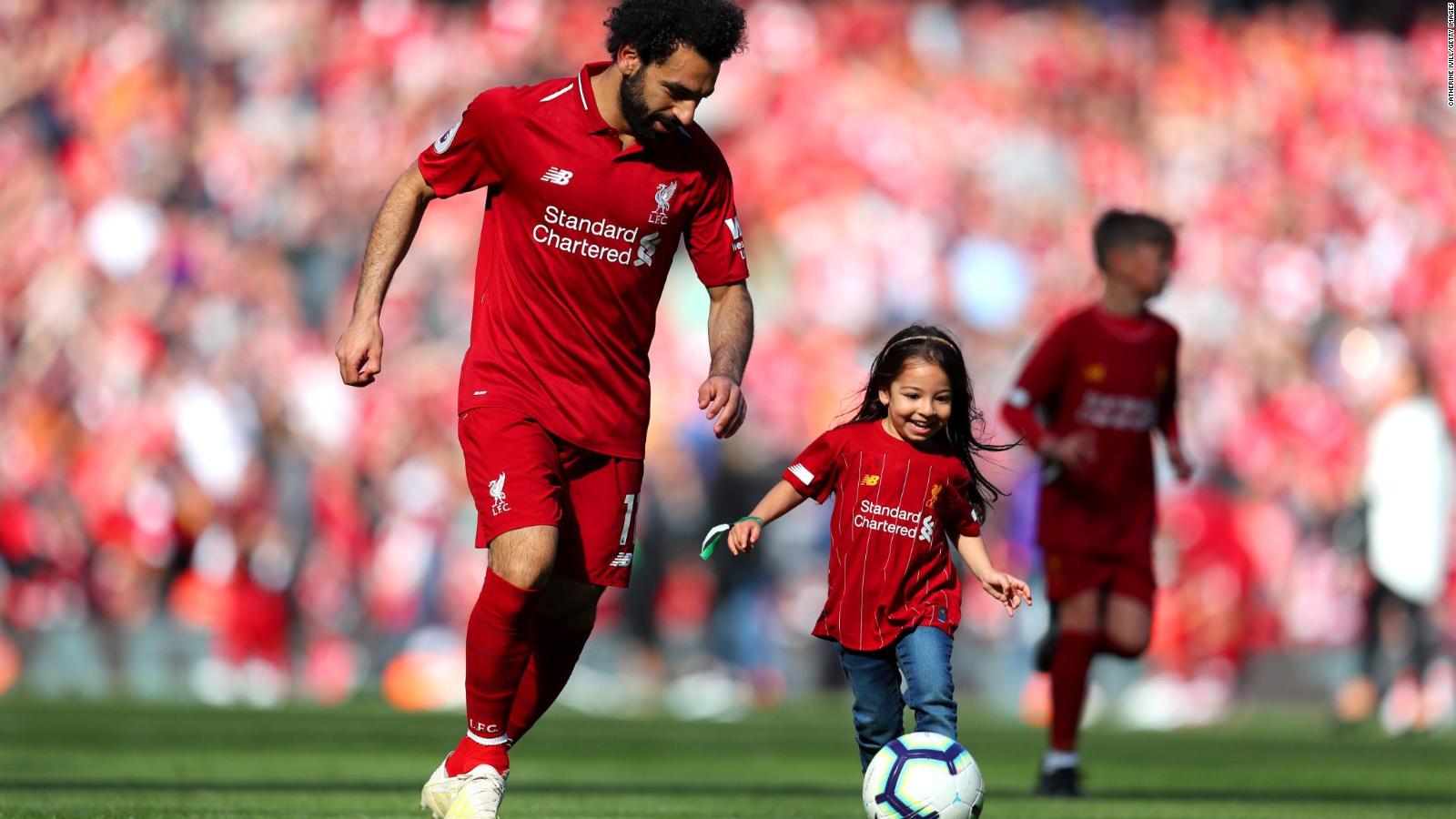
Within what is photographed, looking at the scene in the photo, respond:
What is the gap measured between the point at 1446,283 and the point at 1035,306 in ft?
14.7

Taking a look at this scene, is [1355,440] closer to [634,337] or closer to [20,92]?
[20,92]

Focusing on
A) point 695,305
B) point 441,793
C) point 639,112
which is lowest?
point 441,793

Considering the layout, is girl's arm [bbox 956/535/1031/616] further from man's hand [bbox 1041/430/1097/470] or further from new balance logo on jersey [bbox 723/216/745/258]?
man's hand [bbox 1041/430/1097/470]

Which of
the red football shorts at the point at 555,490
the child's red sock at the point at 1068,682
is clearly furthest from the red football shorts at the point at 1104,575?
the red football shorts at the point at 555,490

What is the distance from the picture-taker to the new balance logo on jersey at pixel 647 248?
6359mm

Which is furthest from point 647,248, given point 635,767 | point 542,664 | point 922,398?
point 635,767

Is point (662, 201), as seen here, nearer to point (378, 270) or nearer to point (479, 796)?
point (378, 270)

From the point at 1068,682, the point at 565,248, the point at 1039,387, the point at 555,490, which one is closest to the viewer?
the point at 555,490

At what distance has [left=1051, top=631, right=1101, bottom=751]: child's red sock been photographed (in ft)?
29.5

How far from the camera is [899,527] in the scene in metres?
6.32

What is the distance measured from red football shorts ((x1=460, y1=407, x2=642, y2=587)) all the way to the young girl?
0.45 metres

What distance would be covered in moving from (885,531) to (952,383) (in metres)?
0.48

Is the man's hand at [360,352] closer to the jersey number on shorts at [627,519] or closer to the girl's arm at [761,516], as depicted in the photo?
the jersey number on shorts at [627,519]

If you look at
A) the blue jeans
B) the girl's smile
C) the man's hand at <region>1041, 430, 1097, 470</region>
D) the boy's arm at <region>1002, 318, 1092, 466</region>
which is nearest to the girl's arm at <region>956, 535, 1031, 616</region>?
the blue jeans
